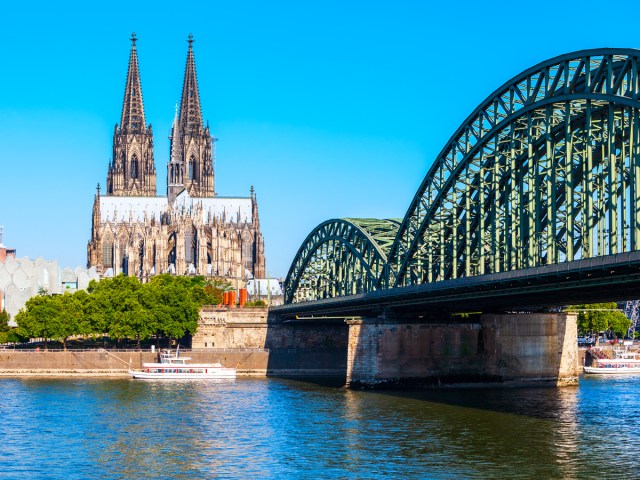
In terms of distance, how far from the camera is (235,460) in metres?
58.3

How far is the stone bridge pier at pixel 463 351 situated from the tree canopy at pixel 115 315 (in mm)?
43842

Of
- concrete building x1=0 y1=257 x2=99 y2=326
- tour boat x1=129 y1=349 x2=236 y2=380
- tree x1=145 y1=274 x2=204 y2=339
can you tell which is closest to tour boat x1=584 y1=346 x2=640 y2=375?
tour boat x1=129 y1=349 x2=236 y2=380

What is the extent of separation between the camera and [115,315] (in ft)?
454

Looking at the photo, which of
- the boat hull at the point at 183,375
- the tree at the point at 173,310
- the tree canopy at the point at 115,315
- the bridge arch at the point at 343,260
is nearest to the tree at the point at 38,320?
the tree canopy at the point at 115,315

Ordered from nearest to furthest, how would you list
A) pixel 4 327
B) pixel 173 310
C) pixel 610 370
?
pixel 610 370 < pixel 173 310 < pixel 4 327

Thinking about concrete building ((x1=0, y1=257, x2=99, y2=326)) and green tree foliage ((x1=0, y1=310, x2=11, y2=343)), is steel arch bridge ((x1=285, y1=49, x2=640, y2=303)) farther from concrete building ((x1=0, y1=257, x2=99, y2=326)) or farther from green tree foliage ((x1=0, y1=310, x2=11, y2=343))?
concrete building ((x1=0, y1=257, x2=99, y2=326))

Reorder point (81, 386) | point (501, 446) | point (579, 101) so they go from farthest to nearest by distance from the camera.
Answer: point (81, 386) → point (579, 101) → point (501, 446)

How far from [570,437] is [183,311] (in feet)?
283

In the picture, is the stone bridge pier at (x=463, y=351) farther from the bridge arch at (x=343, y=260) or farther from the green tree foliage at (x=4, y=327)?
Answer: the green tree foliage at (x=4, y=327)

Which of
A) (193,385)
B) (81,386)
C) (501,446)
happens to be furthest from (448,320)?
(501,446)

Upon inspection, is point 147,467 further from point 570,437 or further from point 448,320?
point 448,320

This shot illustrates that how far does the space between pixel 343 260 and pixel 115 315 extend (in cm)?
2880

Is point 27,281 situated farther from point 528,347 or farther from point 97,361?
point 528,347

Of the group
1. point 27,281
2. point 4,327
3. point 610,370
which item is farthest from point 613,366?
point 27,281
